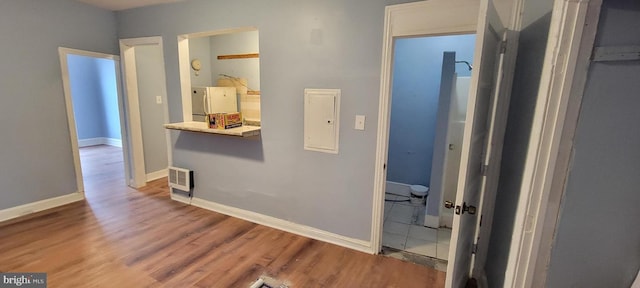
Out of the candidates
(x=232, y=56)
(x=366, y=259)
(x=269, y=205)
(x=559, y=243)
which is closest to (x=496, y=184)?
(x=559, y=243)

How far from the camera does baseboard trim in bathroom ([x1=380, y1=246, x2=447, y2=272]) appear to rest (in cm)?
233

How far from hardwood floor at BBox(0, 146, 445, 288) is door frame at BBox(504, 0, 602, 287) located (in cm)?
112

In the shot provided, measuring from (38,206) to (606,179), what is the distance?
4874 mm

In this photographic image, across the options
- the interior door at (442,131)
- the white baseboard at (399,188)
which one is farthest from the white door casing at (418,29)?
the white baseboard at (399,188)

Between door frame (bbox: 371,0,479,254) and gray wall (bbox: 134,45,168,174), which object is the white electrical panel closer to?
door frame (bbox: 371,0,479,254)

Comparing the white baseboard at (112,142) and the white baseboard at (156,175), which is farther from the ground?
the white baseboard at (112,142)

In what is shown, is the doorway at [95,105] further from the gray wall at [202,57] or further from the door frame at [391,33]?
the door frame at [391,33]

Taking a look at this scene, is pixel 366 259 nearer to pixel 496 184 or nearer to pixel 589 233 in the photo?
pixel 496 184

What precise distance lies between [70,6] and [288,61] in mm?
2794

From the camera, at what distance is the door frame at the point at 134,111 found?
3.51 meters

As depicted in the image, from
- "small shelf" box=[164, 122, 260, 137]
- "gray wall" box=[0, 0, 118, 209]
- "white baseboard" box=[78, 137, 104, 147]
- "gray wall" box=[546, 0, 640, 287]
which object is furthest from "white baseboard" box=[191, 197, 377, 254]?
"white baseboard" box=[78, 137, 104, 147]

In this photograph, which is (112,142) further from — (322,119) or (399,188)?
(399,188)

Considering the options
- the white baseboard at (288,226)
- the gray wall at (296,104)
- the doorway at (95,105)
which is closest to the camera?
the gray wall at (296,104)

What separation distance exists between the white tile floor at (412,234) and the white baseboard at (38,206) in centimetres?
383
